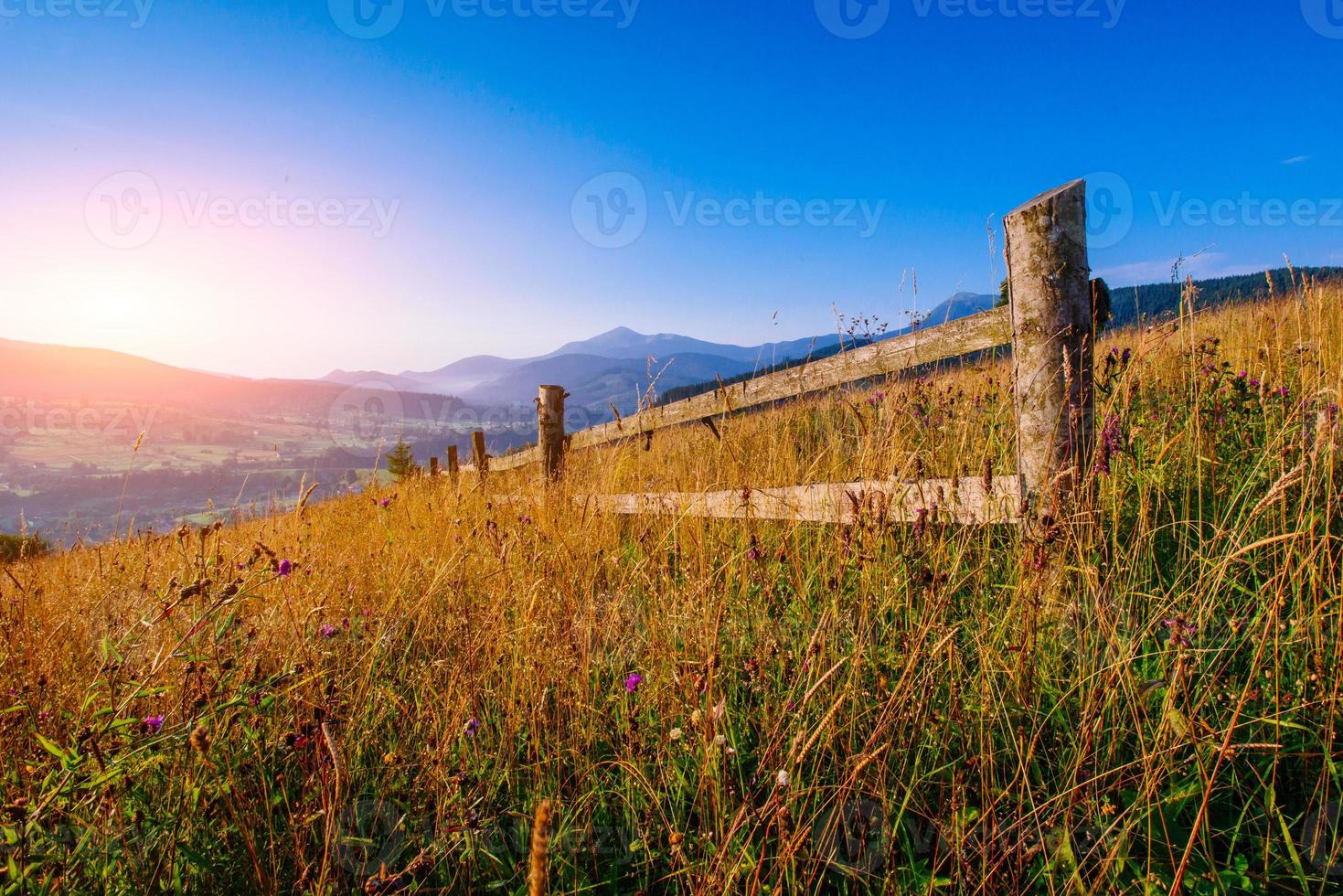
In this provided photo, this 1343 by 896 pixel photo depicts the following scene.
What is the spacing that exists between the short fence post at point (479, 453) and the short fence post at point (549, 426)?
1.52 meters

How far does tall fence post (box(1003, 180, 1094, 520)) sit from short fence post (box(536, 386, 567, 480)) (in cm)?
507

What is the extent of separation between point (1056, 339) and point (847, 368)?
49.9 inches

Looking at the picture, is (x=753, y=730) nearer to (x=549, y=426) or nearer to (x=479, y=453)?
(x=549, y=426)

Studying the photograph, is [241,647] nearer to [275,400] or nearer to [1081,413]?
[1081,413]

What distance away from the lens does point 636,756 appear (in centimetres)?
173

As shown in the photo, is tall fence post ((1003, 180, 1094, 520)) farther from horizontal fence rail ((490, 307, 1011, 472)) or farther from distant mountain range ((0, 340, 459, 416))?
distant mountain range ((0, 340, 459, 416))

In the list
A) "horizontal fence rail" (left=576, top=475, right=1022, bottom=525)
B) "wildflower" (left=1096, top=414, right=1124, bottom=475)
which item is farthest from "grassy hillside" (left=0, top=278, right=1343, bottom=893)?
"horizontal fence rail" (left=576, top=475, right=1022, bottom=525)

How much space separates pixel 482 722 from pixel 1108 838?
66.8 inches

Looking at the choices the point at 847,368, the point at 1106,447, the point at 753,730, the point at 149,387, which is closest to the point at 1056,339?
the point at 1106,447

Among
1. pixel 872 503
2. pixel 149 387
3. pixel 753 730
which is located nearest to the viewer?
pixel 753 730

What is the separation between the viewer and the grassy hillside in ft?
4.16

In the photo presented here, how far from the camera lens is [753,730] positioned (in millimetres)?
1856

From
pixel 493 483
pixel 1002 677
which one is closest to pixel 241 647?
pixel 1002 677

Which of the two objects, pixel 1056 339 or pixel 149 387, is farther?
pixel 149 387
